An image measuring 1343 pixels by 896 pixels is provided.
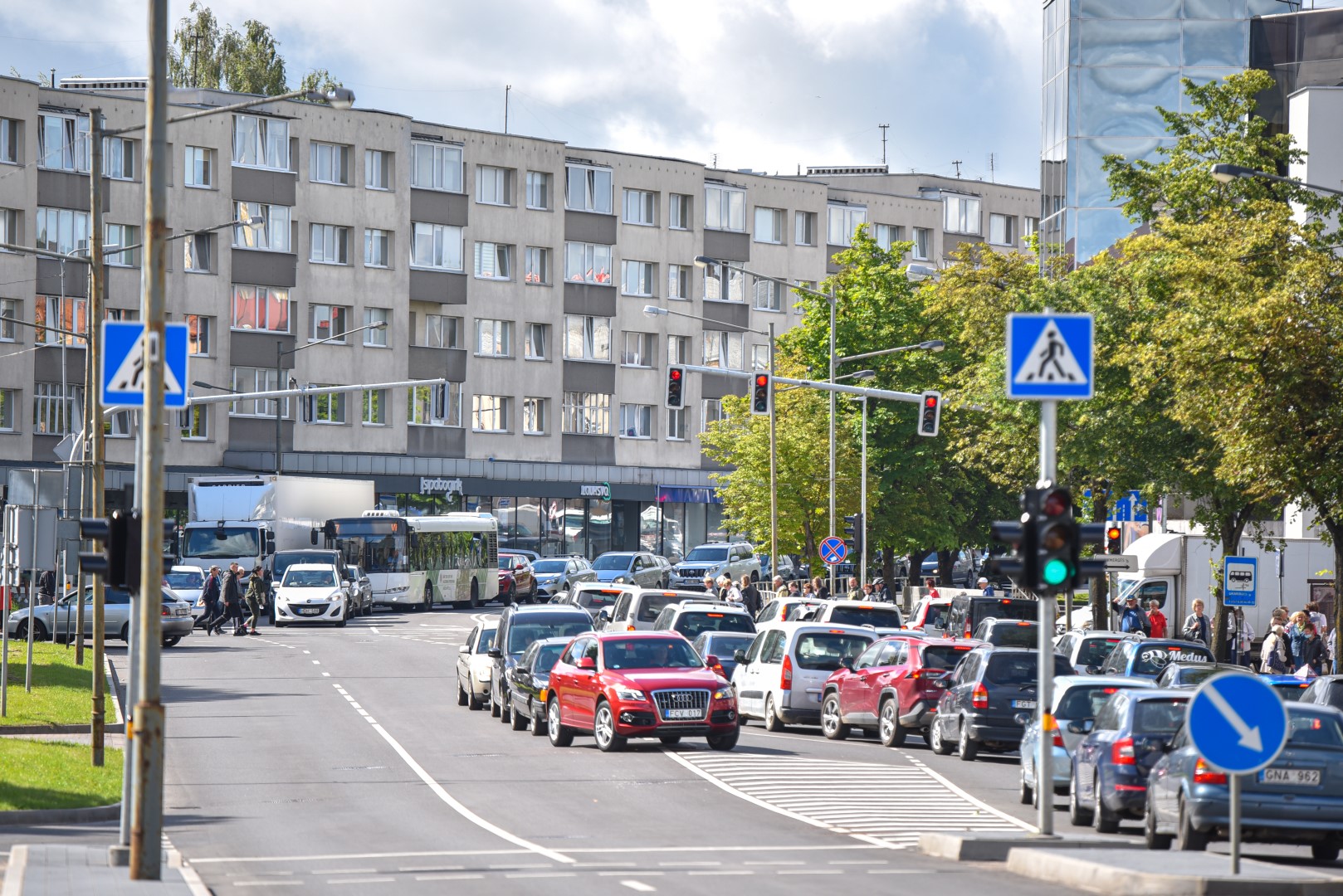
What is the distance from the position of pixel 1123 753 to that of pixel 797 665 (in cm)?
1264

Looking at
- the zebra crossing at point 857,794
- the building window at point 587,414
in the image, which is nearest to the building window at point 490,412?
the building window at point 587,414

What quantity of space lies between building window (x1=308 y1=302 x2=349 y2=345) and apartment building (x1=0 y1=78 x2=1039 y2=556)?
9 cm

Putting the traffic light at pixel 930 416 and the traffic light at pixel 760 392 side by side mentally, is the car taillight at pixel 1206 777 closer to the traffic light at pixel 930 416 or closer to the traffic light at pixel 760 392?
the traffic light at pixel 760 392

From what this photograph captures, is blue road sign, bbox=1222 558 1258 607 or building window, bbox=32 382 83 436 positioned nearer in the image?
blue road sign, bbox=1222 558 1258 607

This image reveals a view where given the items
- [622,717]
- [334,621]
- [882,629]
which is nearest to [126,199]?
[334,621]

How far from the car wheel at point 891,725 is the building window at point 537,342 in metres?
57.5

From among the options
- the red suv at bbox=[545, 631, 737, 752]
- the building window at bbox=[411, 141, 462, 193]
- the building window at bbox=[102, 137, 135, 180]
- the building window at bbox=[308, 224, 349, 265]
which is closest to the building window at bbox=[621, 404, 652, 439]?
Result: the building window at bbox=[411, 141, 462, 193]

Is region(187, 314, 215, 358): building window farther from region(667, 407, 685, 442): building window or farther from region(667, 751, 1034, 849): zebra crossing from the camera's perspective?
region(667, 751, 1034, 849): zebra crossing

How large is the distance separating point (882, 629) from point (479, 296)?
5269cm

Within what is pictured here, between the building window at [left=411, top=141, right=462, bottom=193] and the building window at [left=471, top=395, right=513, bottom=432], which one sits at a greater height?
the building window at [left=411, top=141, right=462, bottom=193]

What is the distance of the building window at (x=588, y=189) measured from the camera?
86.4 meters

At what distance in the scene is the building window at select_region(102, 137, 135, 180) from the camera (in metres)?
73.8

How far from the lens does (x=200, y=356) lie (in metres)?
75.6

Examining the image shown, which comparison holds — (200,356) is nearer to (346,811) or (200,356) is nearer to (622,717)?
(622,717)
